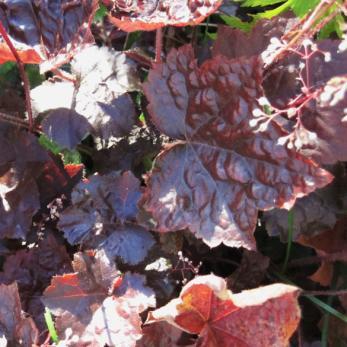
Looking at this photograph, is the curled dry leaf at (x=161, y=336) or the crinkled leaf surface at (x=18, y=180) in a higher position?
the crinkled leaf surface at (x=18, y=180)

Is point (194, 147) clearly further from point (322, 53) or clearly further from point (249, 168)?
point (322, 53)

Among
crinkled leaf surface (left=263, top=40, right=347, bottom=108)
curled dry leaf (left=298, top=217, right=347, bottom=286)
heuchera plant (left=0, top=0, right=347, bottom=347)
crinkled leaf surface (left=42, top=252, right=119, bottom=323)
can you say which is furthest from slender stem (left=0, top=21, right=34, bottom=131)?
curled dry leaf (left=298, top=217, right=347, bottom=286)

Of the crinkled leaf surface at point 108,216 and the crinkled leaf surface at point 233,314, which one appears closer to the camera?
the crinkled leaf surface at point 233,314

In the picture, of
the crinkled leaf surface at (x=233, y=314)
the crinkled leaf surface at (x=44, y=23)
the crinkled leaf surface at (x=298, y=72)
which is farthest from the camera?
Result: the crinkled leaf surface at (x=44, y=23)

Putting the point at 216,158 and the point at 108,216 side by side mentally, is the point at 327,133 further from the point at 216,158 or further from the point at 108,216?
the point at 108,216

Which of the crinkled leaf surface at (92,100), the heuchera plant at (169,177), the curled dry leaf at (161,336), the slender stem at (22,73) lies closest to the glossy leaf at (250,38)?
the heuchera plant at (169,177)

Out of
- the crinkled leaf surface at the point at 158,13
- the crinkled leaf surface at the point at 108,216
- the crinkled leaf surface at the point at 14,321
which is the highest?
the crinkled leaf surface at the point at 158,13

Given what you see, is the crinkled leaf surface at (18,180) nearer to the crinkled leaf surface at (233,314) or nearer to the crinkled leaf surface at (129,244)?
the crinkled leaf surface at (129,244)

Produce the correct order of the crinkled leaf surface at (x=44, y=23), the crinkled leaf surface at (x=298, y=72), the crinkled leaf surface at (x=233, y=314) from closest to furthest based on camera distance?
the crinkled leaf surface at (x=233, y=314) < the crinkled leaf surface at (x=298, y=72) < the crinkled leaf surface at (x=44, y=23)

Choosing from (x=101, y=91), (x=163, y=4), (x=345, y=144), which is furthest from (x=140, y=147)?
(x=345, y=144)
